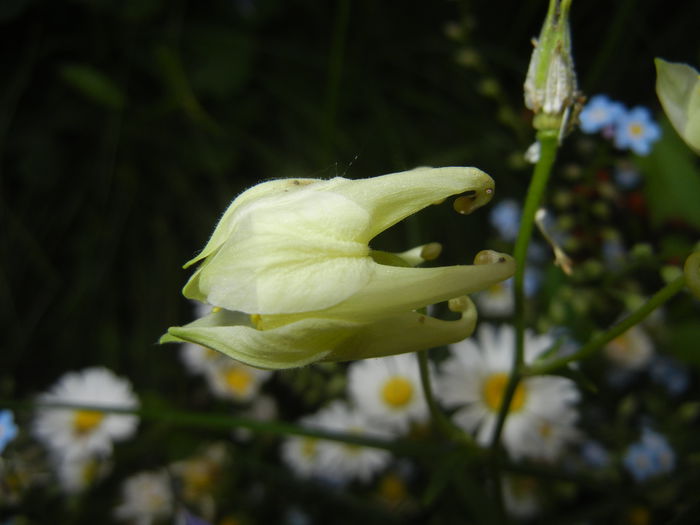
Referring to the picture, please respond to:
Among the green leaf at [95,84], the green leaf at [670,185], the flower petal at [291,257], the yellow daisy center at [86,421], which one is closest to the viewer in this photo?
the flower petal at [291,257]

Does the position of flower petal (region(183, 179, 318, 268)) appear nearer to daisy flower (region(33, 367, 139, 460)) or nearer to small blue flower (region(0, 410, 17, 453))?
small blue flower (region(0, 410, 17, 453))

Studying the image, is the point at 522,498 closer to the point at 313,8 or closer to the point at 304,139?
the point at 304,139

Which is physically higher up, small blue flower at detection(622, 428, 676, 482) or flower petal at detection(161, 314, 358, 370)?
flower petal at detection(161, 314, 358, 370)

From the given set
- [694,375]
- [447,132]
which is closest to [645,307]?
[694,375]

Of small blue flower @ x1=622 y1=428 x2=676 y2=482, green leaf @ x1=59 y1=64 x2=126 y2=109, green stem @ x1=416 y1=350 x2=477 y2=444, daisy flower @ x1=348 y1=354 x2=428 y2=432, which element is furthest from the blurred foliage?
green stem @ x1=416 y1=350 x2=477 y2=444

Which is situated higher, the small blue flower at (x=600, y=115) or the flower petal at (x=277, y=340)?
the flower petal at (x=277, y=340)

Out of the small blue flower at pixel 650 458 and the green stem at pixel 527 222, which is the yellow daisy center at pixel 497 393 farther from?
the green stem at pixel 527 222

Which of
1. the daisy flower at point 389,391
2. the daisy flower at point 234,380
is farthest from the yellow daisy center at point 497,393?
the daisy flower at point 234,380

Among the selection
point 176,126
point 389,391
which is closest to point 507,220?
point 389,391
